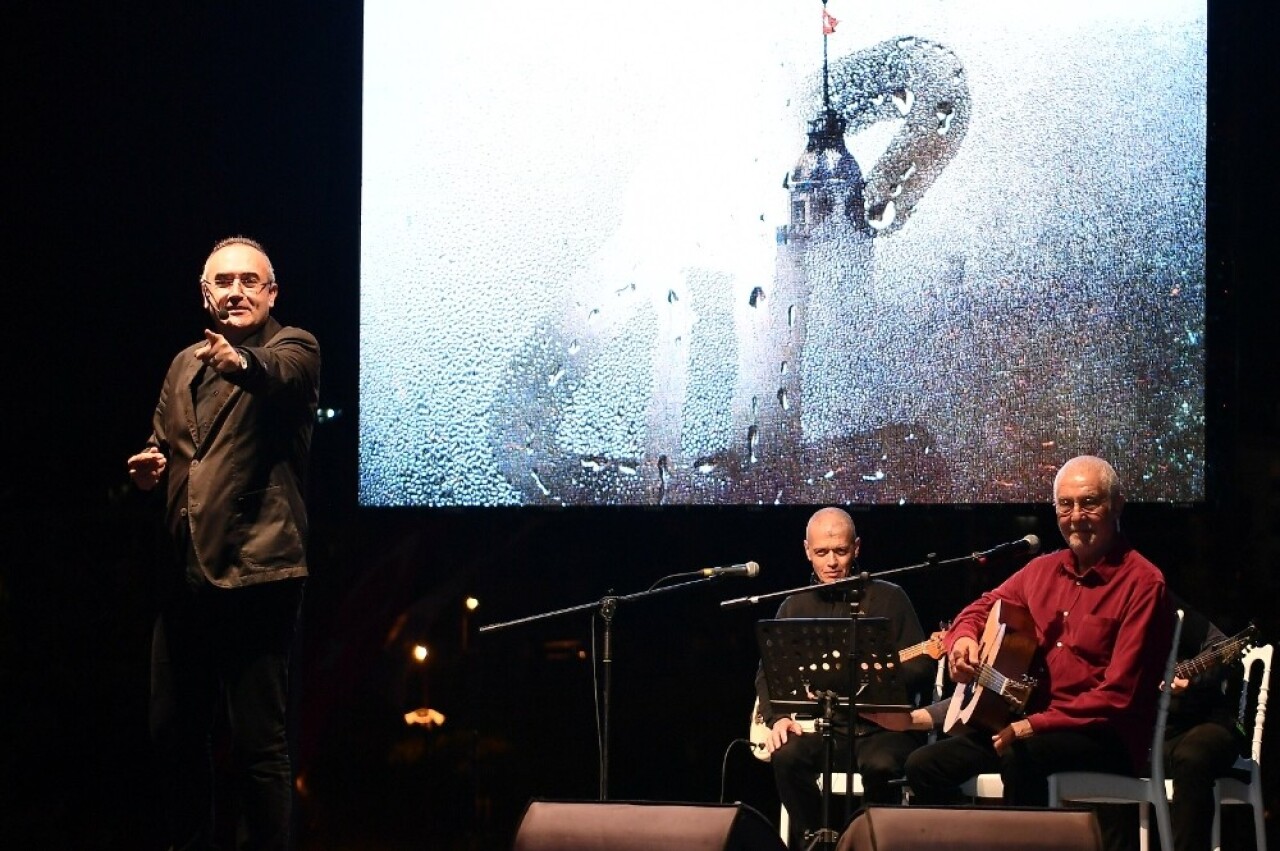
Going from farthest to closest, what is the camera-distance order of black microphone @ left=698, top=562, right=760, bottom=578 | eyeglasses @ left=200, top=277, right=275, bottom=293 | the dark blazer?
1. black microphone @ left=698, top=562, right=760, bottom=578
2. eyeglasses @ left=200, top=277, right=275, bottom=293
3. the dark blazer

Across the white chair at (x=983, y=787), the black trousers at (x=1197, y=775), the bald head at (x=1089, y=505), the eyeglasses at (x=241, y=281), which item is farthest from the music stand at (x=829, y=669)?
the eyeglasses at (x=241, y=281)

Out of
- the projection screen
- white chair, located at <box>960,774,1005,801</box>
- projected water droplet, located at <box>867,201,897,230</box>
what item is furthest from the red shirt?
projected water droplet, located at <box>867,201,897,230</box>

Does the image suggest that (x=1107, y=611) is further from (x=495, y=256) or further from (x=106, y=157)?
(x=106, y=157)

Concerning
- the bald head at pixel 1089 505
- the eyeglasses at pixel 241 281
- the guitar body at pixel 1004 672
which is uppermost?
the eyeglasses at pixel 241 281

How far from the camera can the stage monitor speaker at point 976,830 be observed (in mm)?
2451

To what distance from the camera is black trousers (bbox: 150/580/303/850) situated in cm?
313

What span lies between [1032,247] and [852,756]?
200cm

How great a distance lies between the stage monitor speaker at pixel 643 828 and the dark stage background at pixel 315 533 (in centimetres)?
243

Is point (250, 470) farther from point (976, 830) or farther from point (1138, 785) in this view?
point (1138, 785)

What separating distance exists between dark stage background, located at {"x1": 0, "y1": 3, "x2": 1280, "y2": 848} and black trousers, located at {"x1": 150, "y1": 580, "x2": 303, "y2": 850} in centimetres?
183

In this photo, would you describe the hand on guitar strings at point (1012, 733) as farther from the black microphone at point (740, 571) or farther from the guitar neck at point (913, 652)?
the black microphone at point (740, 571)

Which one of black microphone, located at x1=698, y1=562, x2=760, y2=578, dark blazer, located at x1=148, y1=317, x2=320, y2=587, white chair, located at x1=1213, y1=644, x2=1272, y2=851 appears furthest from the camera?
white chair, located at x1=1213, y1=644, x2=1272, y2=851

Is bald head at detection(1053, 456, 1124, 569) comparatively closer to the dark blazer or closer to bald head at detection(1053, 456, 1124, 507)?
bald head at detection(1053, 456, 1124, 507)

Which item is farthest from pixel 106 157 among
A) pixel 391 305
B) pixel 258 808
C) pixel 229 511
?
pixel 258 808
